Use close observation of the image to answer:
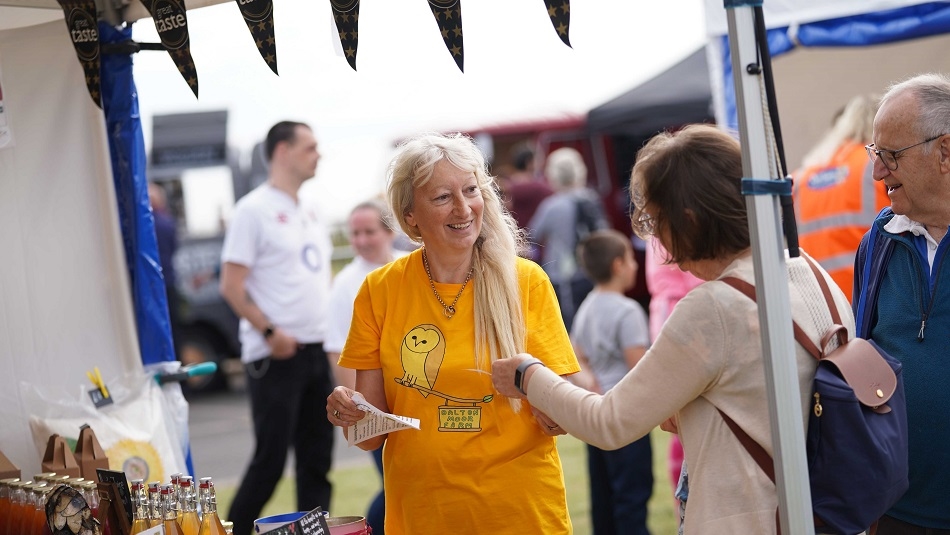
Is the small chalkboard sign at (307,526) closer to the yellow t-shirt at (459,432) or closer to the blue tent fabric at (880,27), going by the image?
the yellow t-shirt at (459,432)

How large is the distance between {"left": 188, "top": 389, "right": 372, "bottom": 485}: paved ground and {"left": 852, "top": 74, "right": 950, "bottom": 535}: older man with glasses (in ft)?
18.4

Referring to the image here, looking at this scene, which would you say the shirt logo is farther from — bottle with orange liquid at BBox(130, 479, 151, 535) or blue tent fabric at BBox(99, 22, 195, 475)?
bottle with orange liquid at BBox(130, 479, 151, 535)

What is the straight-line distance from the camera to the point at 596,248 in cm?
488

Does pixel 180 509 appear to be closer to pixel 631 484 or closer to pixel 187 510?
pixel 187 510

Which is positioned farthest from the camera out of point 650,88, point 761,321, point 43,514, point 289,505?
point 650,88

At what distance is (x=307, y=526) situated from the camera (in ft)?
6.81

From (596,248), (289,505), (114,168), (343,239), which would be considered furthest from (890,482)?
(343,239)

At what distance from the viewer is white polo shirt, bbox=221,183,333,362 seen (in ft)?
16.3

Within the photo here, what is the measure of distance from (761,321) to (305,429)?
356 cm

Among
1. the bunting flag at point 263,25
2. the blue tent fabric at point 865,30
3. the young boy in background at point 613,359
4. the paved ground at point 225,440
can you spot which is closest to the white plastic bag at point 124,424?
the bunting flag at point 263,25

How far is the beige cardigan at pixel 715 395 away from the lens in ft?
6.37

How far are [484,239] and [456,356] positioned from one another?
0.36 m

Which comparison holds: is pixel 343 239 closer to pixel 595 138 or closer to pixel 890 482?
pixel 595 138

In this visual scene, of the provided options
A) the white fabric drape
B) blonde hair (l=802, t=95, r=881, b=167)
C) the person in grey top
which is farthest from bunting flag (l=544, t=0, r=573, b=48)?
the person in grey top
